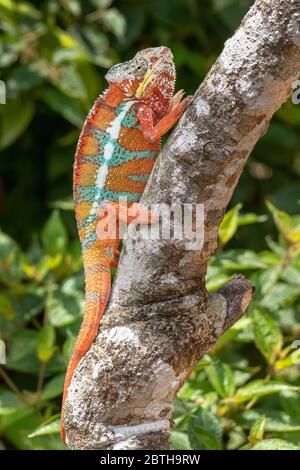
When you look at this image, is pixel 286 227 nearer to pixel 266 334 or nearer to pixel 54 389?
pixel 266 334

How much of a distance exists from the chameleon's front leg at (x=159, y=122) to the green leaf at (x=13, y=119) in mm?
1491

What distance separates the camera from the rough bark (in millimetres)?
1316

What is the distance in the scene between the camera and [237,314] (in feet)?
4.95

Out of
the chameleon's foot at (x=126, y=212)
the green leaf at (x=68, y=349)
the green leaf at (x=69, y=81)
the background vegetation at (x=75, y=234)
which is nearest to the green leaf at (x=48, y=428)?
the background vegetation at (x=75, y=234)

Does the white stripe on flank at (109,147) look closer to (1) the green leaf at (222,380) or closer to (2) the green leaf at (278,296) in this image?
(1) the green leaf at (222,380)

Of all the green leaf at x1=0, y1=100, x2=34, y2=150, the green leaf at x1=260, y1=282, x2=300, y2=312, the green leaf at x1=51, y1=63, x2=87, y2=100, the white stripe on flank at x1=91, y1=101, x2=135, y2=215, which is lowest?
the green leaf at x1=260, y1=282, x2=300, y2=312

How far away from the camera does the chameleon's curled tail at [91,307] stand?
148 centimetres

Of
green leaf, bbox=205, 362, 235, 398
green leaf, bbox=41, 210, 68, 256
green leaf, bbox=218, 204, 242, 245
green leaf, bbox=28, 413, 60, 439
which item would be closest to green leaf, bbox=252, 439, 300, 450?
green leaf, bbox=205, 362, 235, 398

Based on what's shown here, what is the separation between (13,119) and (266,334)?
5.14 feet

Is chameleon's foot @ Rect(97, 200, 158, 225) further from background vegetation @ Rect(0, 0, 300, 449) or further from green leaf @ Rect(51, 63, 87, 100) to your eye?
green leaf @ Rect(51, 63, 87, 100)

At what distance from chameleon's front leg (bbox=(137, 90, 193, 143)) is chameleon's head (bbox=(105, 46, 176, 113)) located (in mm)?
27
